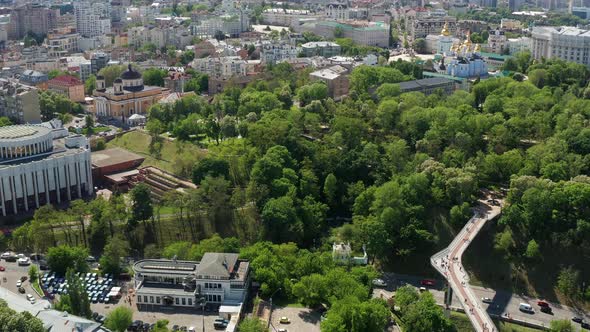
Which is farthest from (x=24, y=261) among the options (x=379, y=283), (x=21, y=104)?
(x=21, y=104)

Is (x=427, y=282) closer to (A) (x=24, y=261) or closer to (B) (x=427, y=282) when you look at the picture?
(B) (x=427, y=282)

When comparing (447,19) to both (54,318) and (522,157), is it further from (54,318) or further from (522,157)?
(54,318)

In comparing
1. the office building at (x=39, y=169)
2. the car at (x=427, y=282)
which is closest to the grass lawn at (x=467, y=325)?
the car at (x=427, y=282)

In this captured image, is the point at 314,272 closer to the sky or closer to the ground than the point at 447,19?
closer to the ground

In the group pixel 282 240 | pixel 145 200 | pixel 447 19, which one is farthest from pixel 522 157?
pixel 447 19

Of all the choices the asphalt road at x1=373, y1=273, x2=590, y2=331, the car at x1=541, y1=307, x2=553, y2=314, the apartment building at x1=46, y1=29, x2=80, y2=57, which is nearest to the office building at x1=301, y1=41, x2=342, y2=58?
the apartment building at x1=46, y1=29, x2=80, y2=57
